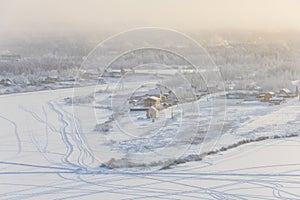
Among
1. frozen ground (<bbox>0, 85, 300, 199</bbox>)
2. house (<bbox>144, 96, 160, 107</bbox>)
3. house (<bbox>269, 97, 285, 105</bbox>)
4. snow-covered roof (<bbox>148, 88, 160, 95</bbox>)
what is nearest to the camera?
frozen ground (<bbox>0, 85, 300, 199</bbox>)

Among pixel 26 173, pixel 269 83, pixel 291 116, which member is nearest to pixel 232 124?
pixel 291 116

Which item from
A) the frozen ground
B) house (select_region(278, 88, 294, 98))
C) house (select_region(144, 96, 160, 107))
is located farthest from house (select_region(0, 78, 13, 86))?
house (select_region(278, 88, 294, 98))

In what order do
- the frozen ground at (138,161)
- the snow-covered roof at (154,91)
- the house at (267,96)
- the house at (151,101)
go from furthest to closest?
the house at (267,96) < the house at (151,101) < the snow-covered roof at (154,91) < the frozen ground at (138,161)

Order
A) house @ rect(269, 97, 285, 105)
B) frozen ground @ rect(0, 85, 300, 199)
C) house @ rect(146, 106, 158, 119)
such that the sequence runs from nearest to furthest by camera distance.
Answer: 1. frozen ground @ rect(0, 85, 300, 199)
2. house @ rect(146, 106, 158, 119)
3. house @ rect(269, 97, 285, 105)

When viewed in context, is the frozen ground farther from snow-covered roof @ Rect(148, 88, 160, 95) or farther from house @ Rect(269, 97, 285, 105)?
house @ Rect(269, 97, 285, 105)

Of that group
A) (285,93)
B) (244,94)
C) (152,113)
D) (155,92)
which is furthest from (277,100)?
(152,113)

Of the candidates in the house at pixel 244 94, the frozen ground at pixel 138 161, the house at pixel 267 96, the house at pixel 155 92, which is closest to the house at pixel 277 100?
the house at pixel 267 96

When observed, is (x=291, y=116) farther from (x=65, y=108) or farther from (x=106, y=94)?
(x=65, y=108)

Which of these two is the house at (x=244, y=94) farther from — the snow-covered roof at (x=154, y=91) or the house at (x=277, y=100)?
the snow-covered roof at (x=154, y=91)
